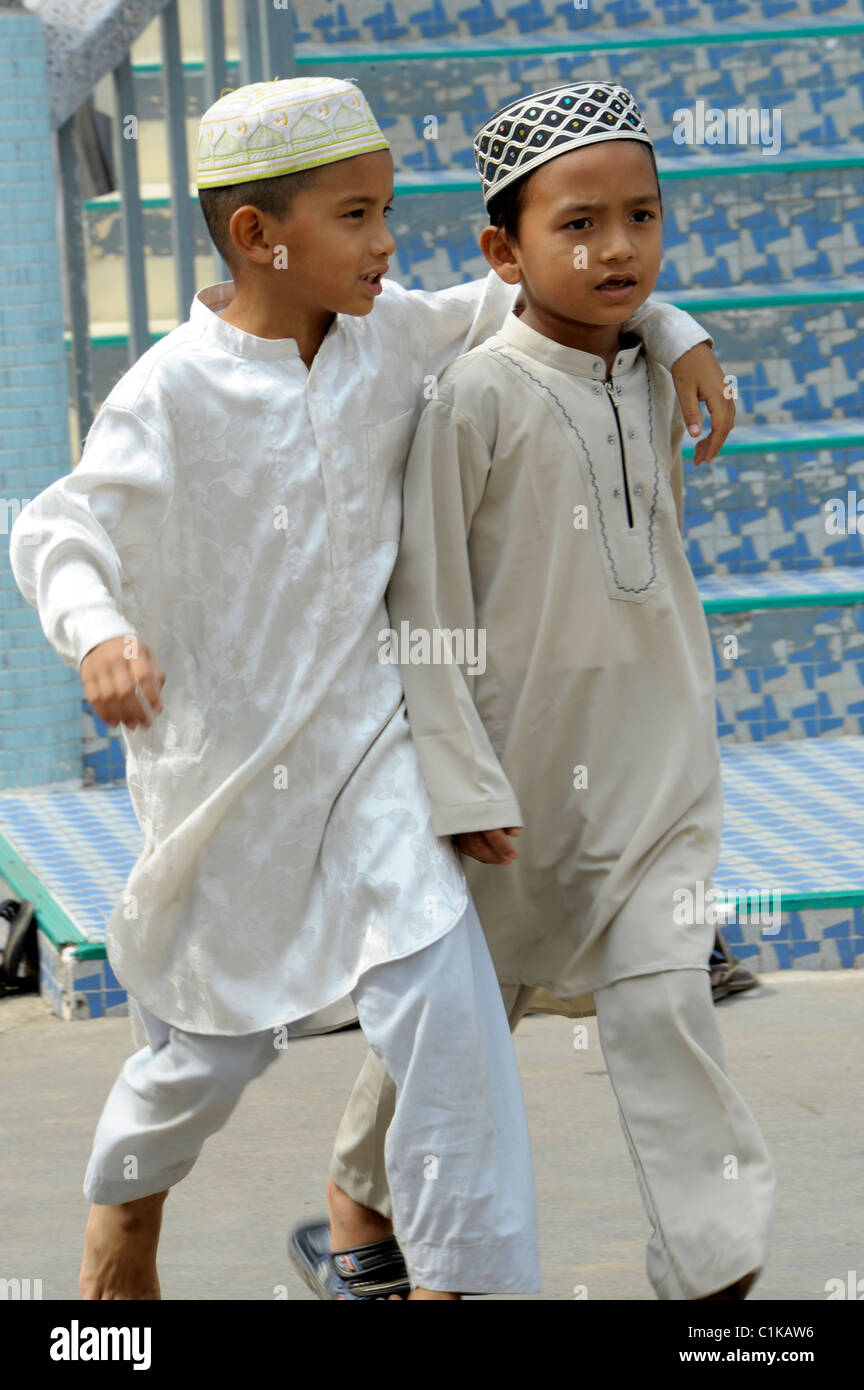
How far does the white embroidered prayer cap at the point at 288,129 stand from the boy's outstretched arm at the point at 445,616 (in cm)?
31

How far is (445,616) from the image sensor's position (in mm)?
2463

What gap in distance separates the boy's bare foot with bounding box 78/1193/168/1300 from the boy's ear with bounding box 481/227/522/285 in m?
1.15

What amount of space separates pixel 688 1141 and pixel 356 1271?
0.50 meters

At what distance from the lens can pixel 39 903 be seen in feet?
13.3

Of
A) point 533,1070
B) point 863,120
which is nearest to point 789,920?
point 533,1070

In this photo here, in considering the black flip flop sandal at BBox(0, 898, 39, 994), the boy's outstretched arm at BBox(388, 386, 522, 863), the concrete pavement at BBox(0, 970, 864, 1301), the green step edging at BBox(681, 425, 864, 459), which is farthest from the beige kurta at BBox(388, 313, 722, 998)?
the green step edging at BBox(681, 425, 864, 459)

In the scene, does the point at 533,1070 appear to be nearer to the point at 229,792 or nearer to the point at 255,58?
the point at 229,792

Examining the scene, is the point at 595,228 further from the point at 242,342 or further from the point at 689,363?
the point at 242,342

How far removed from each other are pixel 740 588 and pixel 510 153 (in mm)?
2540

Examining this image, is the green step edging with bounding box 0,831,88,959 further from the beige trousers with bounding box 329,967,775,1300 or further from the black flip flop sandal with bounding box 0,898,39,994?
the beige trousers with bounding box 329,967,775,1300

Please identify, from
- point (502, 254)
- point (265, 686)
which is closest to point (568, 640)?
point (265, 686)

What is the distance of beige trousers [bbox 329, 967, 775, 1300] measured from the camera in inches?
96.0

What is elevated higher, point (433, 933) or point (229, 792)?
point (229, 792)

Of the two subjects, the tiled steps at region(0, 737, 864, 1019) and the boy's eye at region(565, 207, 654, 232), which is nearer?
the boy's eye at region(565, 207, 654, 232)
